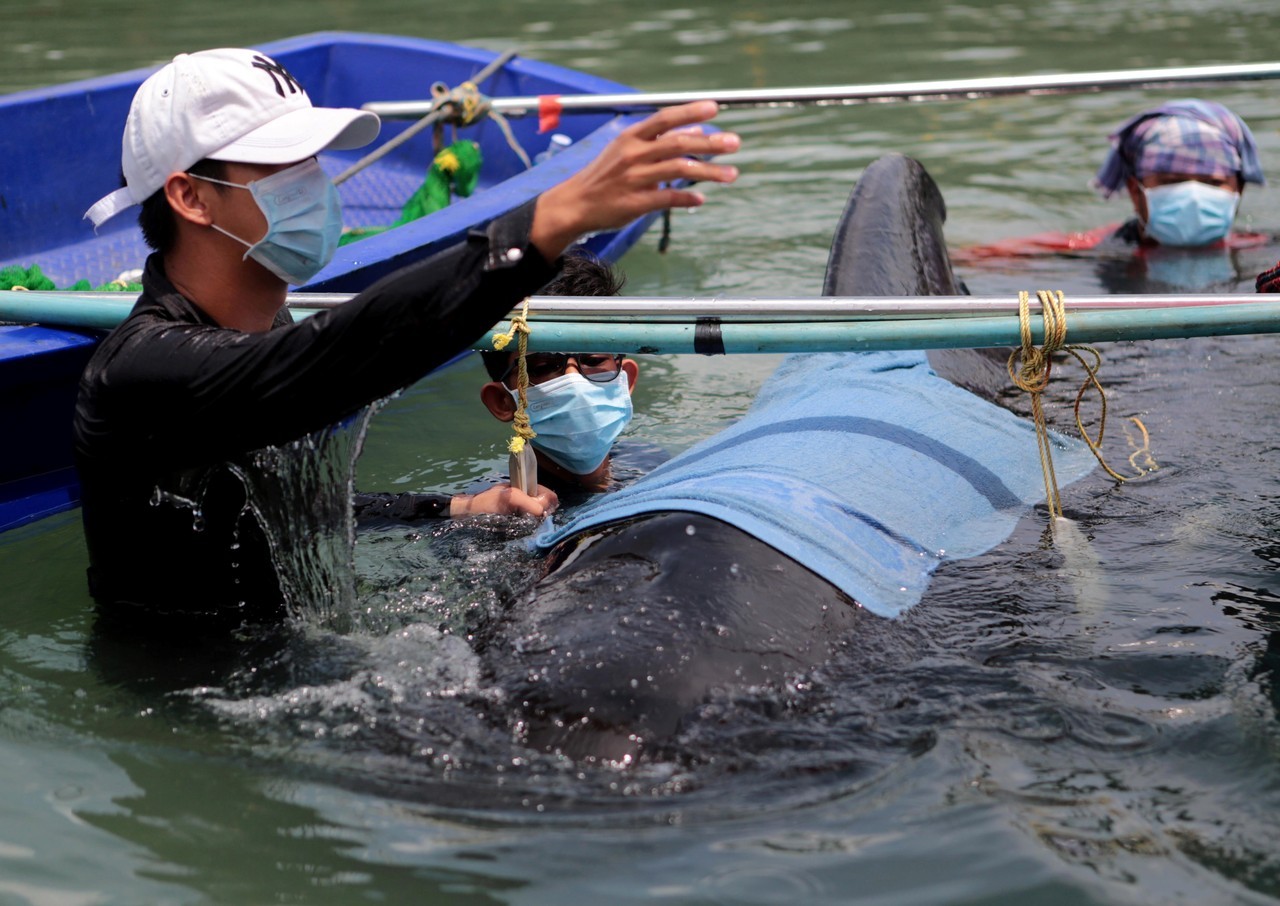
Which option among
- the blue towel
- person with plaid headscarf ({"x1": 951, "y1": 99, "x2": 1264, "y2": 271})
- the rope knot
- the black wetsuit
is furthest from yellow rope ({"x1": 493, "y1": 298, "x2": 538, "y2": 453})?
person with plaid headscarf ({"x1": 951, "y1": 99, "x2": 1264, "y2": 271})

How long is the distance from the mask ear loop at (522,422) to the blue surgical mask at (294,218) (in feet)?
1.97

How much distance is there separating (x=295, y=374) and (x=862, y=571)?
1151 millimetres

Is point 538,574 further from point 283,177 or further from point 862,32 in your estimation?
point 862,32

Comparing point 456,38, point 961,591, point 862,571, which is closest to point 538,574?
point 862,571

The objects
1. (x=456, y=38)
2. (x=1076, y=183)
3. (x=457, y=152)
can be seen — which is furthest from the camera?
(x=456, y=38)

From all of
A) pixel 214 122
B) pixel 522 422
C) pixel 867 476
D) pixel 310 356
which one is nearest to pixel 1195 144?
pixel 867 476

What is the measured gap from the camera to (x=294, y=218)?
107 inches

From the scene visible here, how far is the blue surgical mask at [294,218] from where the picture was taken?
269cm

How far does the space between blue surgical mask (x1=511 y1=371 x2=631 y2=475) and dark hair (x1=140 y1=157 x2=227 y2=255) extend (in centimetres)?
108

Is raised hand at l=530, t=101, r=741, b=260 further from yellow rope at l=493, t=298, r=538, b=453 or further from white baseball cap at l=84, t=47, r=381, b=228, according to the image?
yellow rope at l=493, t=298, r=538, b=453

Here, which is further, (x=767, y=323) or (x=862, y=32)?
(x=862, y=32)

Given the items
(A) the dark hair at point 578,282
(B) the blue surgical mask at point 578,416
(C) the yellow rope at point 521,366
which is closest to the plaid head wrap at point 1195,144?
→ (A) the dark hair at point 578,282

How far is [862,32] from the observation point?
12672mm

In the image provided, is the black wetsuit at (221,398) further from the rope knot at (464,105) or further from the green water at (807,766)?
the rope knot at (464,105)
